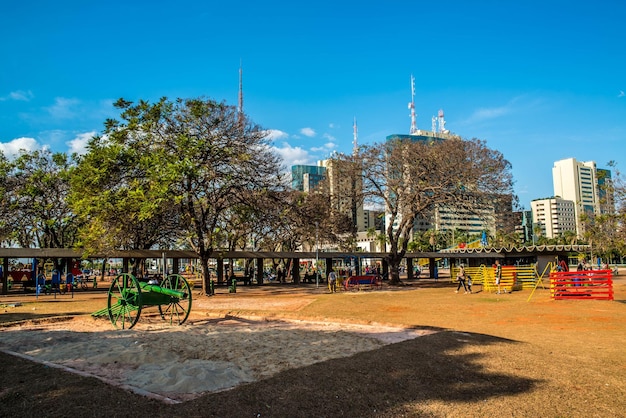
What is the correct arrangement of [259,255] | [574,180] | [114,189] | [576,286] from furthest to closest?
[574,180]
[259,255]
[114,189]
[576,286]

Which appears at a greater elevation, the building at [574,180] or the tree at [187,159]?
the building at [574,180]

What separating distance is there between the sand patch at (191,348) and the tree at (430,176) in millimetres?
20070

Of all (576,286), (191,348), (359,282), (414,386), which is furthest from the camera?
(359,282)

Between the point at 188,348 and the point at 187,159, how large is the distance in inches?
563

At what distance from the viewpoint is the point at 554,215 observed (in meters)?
138

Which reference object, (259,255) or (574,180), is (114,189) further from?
(574,180)

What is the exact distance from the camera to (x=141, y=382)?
23.3ft

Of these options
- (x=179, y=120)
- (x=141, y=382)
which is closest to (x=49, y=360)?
(x=141, y=382)

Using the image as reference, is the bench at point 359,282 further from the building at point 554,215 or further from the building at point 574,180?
the building at point 554,215

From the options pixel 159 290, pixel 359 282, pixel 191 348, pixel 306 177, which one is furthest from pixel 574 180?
pixel 191 348

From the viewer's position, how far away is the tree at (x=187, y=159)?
74.6 feet

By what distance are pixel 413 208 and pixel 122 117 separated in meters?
19.5

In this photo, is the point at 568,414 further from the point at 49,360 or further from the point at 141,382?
the point at 49,360

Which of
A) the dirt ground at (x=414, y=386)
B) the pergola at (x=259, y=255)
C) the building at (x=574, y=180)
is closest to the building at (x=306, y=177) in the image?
the pergola at (x=259, y=255)
